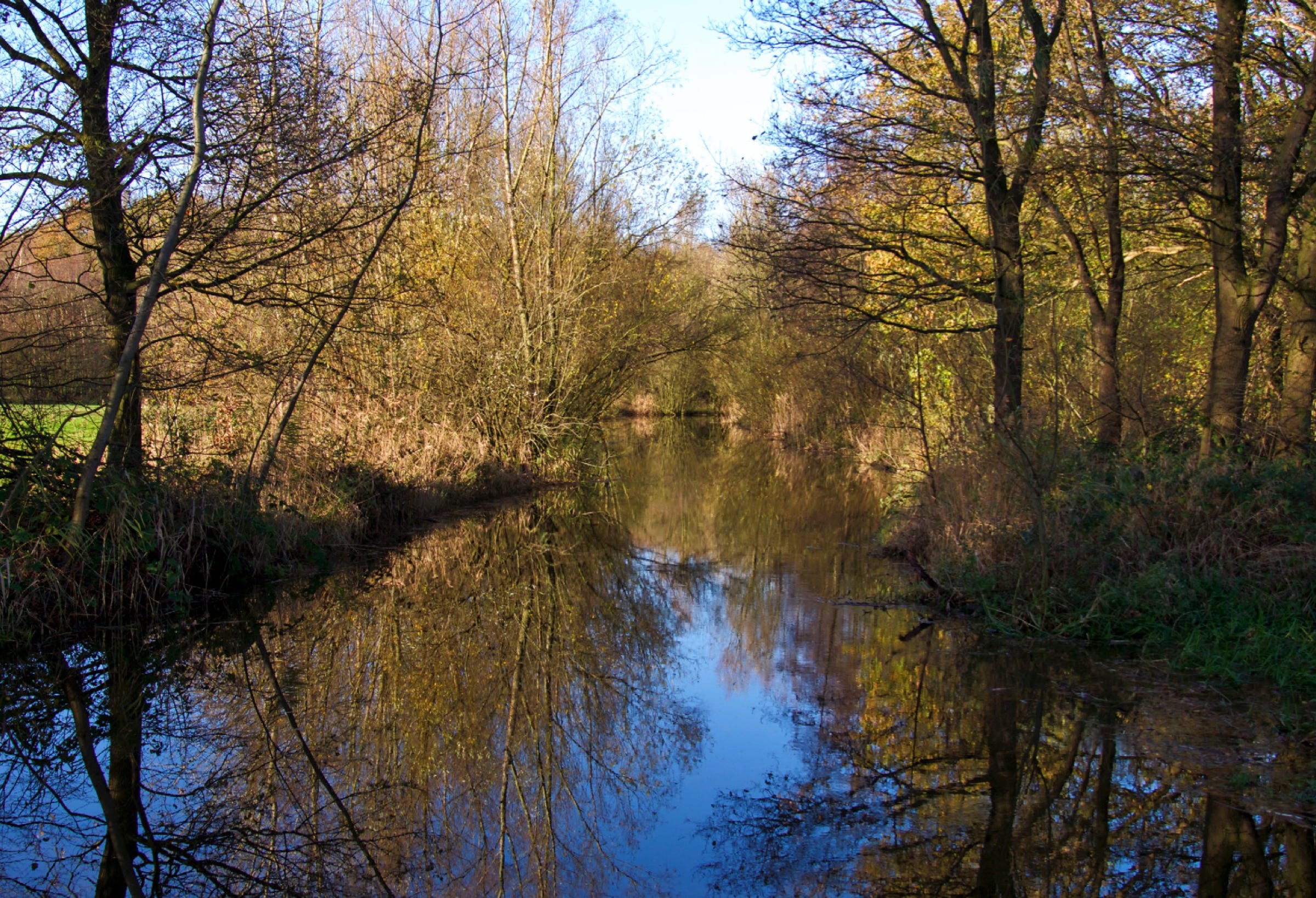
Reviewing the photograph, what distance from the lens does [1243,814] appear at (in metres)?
4.46

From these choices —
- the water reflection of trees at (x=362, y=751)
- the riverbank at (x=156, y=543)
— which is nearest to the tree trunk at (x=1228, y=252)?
the water reflection of trees at (x=362, y=751)

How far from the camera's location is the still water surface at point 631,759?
417 cm

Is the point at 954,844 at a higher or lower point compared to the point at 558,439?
lower

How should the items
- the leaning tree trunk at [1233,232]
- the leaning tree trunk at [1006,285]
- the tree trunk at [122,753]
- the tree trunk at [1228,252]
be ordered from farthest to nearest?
the leaning tree trunk at [1006,285] < the tree trunk at [1228,252] < the leaning tree trunk at [1233,232] < the tree trunk at [122,753]

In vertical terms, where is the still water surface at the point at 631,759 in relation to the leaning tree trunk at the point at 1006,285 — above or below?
below

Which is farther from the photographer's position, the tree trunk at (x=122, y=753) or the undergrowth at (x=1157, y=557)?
the undergrowth at (x=1157, y=557)

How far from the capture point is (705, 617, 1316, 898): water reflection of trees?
403cm

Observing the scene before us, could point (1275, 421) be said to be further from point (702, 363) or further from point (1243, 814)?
point (702, 363)

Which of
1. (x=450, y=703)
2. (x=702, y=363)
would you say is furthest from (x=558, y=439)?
(x=702, y=363)

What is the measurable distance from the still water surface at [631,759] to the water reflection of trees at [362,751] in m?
0.02

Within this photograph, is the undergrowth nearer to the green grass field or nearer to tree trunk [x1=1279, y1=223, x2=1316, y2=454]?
tree trunk [x1=1279, y1=223, x2=1316, y2=454]

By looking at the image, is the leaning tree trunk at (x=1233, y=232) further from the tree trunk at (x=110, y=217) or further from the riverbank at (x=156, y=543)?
the tree trunk at (x=110, y=217)

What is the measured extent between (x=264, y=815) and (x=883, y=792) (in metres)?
3.03

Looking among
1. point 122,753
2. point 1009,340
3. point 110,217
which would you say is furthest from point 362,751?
point 1009,340
